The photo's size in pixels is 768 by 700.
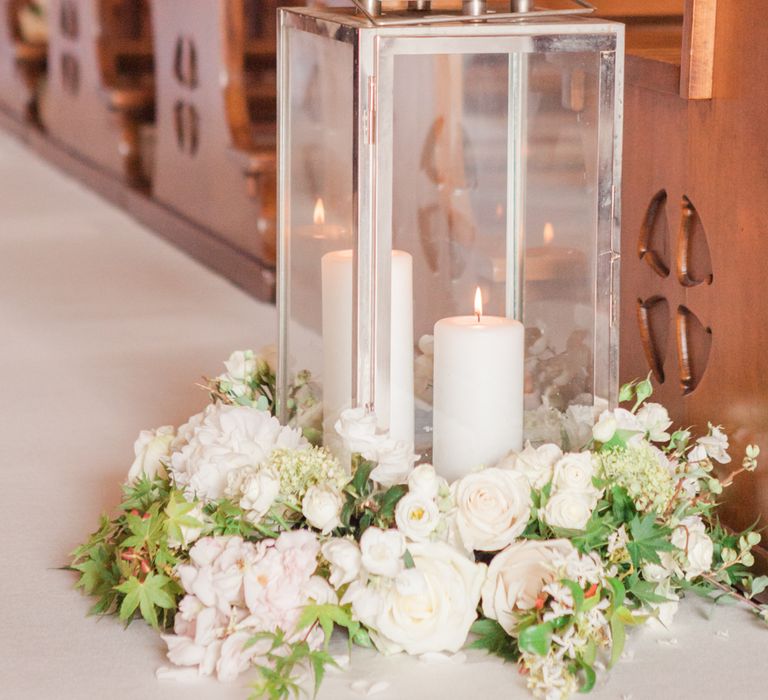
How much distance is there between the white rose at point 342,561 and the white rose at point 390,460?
4.6 inches

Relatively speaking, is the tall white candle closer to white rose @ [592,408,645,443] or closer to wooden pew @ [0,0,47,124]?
white rose @ [592,408,645,443]

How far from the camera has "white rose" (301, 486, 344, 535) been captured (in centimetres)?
149

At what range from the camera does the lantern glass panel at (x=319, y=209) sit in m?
1.61

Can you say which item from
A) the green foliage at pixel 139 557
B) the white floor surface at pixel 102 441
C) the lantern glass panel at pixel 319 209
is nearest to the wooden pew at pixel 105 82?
the white floor surface at pixel 102 441

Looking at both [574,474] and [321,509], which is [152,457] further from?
[574,474]

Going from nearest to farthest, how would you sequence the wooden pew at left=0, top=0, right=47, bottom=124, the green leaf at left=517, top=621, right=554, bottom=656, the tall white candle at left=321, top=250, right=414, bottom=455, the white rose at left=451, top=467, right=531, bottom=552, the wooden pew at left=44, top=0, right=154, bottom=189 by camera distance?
the green leaf at left=517, top=621, right=554, bottom=656 → the white rose at left=451, top=467, right=531, bottom=552 → the tall white candle at left=321, top=250, right=414, bottom=455 → the wooden pew at left=44, top=0, right=154, bottom=189 → the wooden pew at left=0, top=0, right=47, bottom=124

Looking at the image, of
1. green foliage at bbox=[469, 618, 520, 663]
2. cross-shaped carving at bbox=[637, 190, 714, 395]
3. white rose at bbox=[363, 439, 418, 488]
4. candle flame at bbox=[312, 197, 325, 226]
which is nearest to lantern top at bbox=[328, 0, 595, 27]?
candle flame at bbox=[312, 197, 325, 226]

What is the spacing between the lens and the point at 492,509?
151 cm

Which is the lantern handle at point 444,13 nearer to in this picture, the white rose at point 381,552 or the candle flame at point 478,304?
the candle flame at point 478,304

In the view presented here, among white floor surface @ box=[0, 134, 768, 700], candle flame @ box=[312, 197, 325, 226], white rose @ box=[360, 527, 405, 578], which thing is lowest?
white floor surface @ box=[0, 134, 768, 700]

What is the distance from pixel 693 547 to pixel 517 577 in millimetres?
209

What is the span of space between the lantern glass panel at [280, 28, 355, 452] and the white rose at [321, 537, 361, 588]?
0.25 metres

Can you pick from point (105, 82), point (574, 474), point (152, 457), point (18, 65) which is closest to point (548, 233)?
point (574, 474)

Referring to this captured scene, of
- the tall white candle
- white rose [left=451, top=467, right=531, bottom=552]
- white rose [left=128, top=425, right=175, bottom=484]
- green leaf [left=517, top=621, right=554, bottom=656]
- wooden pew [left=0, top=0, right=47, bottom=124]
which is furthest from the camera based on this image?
wooden pew [left=0, top=0, right=47, bottom=124]
